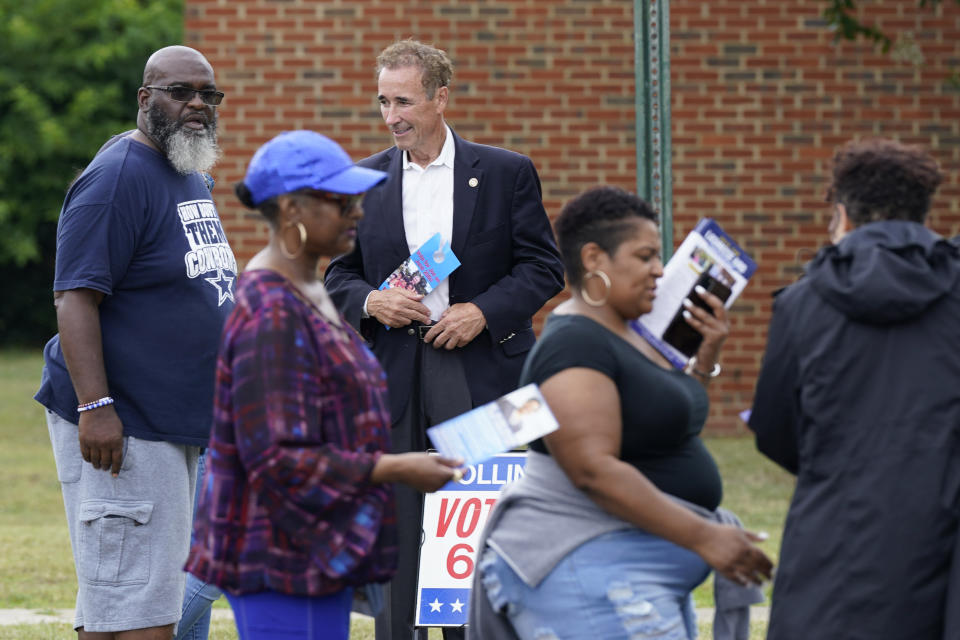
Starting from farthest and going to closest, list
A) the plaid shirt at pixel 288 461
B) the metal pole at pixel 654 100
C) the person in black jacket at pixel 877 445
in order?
the metal pole at pixel 654 100, the person in black jacket at pixel 877 445, the plaid shirt at pixel 288 461

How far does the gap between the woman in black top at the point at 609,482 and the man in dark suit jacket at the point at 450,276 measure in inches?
64.7

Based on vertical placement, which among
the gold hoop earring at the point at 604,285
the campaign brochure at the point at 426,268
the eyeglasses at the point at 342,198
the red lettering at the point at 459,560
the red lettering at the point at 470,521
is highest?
the eyeglasses at the point at 342,198

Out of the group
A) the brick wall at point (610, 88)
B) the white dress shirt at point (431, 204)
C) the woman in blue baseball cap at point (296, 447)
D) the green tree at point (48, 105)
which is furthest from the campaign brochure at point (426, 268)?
the green tree at point (48, 105)

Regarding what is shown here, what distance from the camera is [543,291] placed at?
5.27 metres

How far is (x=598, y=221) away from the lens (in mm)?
3445

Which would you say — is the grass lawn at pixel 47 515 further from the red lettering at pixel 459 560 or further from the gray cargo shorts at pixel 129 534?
the gray cargo shorts at pixel 129 534

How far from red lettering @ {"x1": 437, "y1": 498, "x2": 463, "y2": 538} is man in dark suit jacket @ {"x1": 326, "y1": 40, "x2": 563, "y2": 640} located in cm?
9

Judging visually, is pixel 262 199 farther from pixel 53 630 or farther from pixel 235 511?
pixel 53 630

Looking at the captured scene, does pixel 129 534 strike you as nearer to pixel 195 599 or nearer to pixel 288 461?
pixel 195 599

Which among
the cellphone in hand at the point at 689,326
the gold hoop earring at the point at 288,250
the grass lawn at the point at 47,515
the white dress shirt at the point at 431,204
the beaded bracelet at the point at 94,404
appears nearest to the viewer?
the gold hoop earring at the point at 288,250

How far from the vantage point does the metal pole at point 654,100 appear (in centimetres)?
574

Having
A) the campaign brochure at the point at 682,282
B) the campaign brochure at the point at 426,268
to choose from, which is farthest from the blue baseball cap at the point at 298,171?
the campaign brochure at the point at 426,268

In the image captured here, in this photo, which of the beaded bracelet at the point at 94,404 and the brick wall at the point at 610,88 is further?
the brick wall at the point at 610,88

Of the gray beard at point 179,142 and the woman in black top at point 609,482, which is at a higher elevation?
the gray beard at point 179,142
